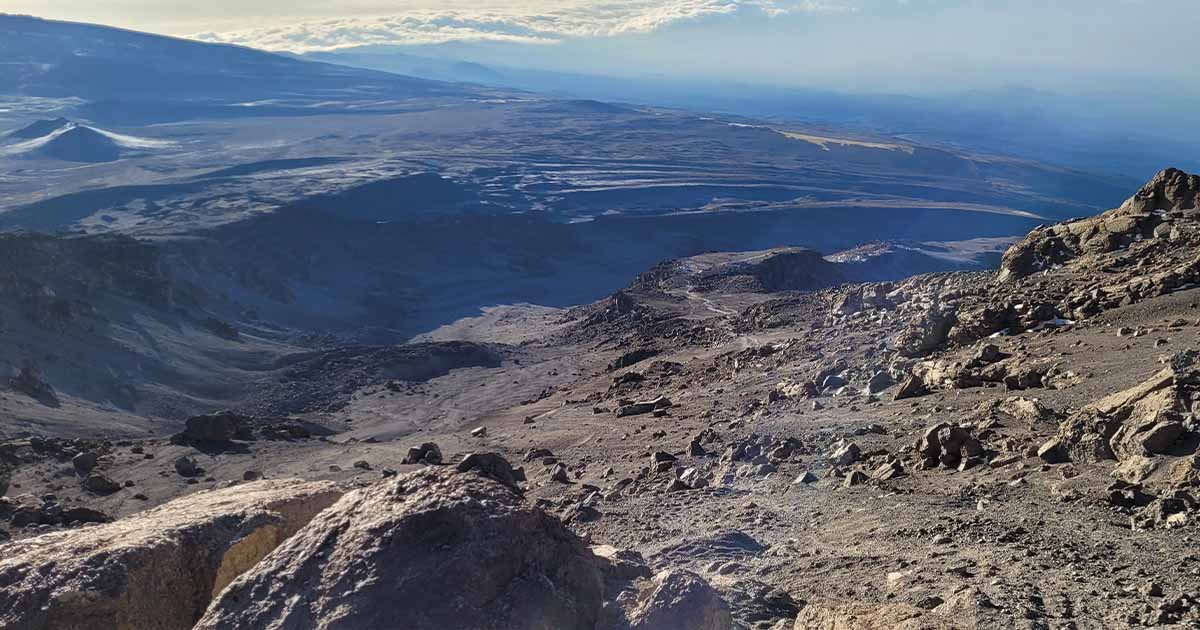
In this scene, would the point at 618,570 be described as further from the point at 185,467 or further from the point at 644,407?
the point at 185,467

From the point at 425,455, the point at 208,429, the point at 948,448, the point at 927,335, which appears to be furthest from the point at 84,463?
the point at 948,448

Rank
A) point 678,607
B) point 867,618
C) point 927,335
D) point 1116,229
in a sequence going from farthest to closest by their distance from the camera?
1. point 1116,229
2. point 927,335
3. point 867,618
4. point 678,607

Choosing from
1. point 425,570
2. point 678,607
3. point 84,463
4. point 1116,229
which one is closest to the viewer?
point 425,570

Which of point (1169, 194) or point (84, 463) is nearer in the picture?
point (1169, 194)

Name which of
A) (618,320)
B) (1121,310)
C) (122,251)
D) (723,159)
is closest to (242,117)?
(723,159)

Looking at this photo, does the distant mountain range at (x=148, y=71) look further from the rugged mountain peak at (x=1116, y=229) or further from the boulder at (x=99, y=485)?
the rugged mountain peak at (x=1116, y=229)

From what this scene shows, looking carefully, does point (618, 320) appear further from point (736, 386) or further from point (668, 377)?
point (736, 386)

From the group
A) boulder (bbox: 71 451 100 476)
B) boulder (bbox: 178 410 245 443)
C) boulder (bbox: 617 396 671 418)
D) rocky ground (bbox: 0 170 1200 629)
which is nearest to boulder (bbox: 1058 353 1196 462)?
rocky ground (bbox: 0 170 1200 629)
